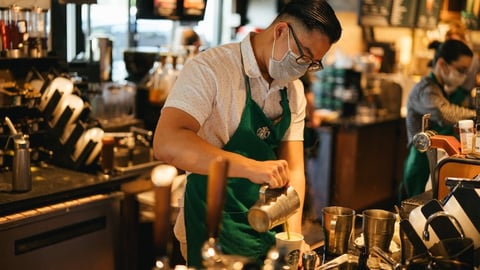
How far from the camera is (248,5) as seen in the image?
6492 mm

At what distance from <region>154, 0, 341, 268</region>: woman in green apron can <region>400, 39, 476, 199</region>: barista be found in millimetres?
2043

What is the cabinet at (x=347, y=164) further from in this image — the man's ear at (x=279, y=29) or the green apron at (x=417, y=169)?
the man's ear at (x=279, y=29)

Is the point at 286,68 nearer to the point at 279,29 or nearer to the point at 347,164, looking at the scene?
the point at 279,29

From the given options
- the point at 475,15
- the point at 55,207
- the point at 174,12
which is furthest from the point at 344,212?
the point at 475,15

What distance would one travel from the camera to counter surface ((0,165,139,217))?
3.33 metres

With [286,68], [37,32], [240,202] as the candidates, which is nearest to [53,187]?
[37,32]

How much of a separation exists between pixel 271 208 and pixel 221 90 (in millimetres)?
651

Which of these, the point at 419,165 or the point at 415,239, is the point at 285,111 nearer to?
the point at 415,239

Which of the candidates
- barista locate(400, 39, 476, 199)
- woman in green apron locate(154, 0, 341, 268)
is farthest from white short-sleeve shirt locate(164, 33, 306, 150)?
barista locate(400, 39, 476, 199)

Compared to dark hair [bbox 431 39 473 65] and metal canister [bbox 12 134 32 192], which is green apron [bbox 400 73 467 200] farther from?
metal canister [bbox 12 134 32 192]

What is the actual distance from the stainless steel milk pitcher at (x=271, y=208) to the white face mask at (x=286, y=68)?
557mm

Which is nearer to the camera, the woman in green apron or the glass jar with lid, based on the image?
the woman in green apron

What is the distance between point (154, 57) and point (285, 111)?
8.45 ft

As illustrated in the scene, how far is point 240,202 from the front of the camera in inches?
94.5
